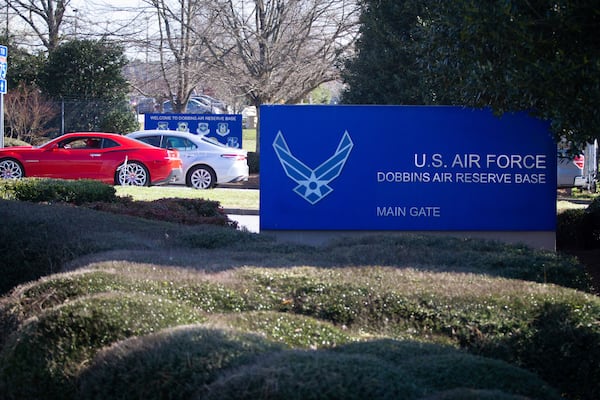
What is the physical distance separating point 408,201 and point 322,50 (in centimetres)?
1736

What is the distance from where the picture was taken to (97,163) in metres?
20.7

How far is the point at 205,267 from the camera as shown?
653 cm

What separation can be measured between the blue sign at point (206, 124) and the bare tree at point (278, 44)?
4.91 ft

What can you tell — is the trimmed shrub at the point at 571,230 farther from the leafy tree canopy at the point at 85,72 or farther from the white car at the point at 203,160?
the leafy tree canopy at the point at 85,72

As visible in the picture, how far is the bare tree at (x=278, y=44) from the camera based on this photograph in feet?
91.0

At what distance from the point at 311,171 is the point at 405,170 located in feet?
4.15

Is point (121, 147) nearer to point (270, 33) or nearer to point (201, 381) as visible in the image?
point (270, 33)

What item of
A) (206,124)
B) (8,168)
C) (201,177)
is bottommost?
(201,177)

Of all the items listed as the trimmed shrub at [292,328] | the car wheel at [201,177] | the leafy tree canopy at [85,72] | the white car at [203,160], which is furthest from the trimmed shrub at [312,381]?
the leafy tree canopy at [85,72]

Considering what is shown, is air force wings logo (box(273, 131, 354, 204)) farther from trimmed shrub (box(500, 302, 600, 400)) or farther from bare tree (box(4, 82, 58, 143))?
bare tree (box(4, 82, 58, 143))

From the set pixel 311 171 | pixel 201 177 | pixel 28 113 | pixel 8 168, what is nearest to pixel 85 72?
pixel 28 113

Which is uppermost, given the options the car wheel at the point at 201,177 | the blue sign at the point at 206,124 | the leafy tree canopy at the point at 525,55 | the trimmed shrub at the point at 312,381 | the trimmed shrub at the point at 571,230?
the blue sign at the point at 206,124

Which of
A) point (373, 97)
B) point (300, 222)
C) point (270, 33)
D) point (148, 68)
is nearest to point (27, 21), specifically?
point (148, 68)

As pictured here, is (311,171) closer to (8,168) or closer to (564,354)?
(564,354)
